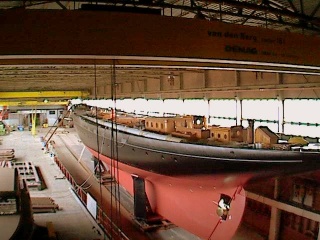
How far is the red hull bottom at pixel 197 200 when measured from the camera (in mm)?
6625

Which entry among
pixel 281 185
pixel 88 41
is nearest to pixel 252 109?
pixel 281 185

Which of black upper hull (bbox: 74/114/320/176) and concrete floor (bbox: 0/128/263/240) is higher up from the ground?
black upper hull (bbox: 74/114/320/176)

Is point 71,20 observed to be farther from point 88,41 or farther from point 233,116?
point 233,116

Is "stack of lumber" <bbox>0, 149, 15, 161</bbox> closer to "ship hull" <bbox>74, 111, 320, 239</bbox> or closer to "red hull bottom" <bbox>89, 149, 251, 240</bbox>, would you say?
"ship hull" <bbox>74, 111, 320, 239</bbox>

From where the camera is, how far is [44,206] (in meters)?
7.56

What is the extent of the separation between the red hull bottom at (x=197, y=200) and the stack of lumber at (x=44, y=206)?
6.12ft

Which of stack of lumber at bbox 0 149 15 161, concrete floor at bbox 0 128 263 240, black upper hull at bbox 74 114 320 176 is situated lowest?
concrete floor at bbox 0 128 263 240

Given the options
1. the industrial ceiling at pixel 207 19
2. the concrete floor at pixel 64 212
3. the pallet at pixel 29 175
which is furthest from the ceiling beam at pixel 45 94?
the pallet at pixel 29 175

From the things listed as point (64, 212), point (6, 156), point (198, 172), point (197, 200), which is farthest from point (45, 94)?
point (198, 172)

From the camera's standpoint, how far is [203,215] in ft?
23.5

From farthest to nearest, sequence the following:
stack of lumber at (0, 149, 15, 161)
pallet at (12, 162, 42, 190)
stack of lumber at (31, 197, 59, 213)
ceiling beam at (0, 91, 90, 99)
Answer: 1. ceiling beam at (0, 91, 90, 99)
2. stack of lumber at (0, 149, 15, 161)
3. pallet at (12, 162, 42, 190)
4. stack of lumber at (31, 197, 59, 213)

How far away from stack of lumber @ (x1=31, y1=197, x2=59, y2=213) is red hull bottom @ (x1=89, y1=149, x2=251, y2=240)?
1866 mm

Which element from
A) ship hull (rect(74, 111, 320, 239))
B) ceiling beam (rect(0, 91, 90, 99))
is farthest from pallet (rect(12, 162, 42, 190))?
ceiling beam (rect(0, 91, 90, 99))

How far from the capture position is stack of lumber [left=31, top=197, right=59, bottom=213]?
7445 millimetres
